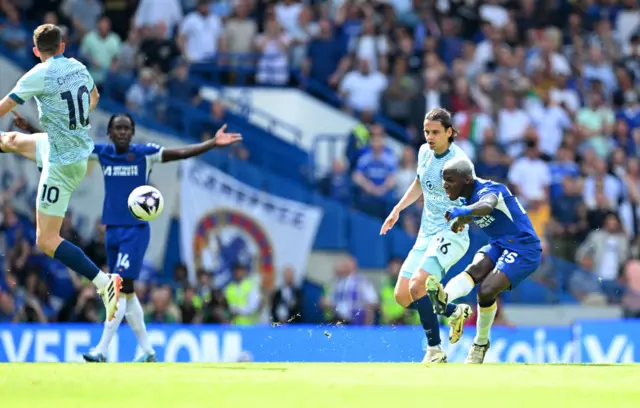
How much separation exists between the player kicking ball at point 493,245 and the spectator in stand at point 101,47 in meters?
10.3

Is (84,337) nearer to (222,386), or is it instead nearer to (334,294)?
(334,294)

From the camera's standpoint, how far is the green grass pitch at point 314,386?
7754mm

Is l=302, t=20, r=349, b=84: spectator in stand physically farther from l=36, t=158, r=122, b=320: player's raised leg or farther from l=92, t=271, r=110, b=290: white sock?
l=92, t=271, r=110, b=290: white sock

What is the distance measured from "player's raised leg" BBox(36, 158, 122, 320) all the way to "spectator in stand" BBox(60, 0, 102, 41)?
390 inches

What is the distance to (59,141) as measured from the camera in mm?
12242

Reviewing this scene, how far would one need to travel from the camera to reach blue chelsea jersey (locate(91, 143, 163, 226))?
43.8 ft

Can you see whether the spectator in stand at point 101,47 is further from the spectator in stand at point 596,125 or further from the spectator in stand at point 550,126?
the spectator in stand at point 596,125

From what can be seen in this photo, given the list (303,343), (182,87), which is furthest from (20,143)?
(182,87)

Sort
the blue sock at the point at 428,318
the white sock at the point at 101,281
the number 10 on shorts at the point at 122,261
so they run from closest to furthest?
1. the white sock at the point at 101,281
2. the blue sock at the point at 428,318
3. the number 10 on shorts at the point at 122,261

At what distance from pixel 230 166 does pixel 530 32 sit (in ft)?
22.1

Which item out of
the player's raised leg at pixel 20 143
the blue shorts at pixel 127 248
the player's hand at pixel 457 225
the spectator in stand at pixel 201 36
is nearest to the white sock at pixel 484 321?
the player's hand at pixel 457 225

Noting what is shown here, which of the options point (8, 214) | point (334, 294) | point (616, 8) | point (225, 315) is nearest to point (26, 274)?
point (8, 214)

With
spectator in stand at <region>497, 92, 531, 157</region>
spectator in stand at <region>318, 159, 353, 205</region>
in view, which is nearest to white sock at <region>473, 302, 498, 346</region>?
spectator in stand at <region>318, 159, 353, 205</region>

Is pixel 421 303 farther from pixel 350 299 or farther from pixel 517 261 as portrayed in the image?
pixel 350 299
